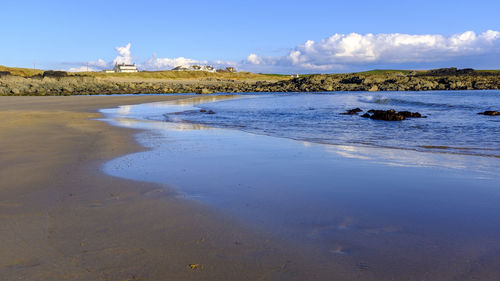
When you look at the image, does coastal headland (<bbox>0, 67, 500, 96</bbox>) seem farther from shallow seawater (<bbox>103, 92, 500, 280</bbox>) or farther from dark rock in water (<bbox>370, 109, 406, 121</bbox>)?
shallow seawater (<bbox>103, 92, 500, 280</bbox>)

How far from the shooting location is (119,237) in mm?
3307

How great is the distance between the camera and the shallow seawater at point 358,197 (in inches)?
115

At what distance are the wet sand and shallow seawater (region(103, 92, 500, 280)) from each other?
32 cm

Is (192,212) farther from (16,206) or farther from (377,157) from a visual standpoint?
(377,157)

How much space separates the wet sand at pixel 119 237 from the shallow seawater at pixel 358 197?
32cm

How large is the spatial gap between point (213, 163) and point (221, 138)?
364 centimetres

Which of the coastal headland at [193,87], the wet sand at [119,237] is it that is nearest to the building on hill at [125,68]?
the coastal headland at [193,87]

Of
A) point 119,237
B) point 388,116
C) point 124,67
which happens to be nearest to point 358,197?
point 119,237

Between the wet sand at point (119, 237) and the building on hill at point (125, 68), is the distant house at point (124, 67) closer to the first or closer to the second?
the building on hill at point (125, 68)

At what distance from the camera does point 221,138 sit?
10.4 metres

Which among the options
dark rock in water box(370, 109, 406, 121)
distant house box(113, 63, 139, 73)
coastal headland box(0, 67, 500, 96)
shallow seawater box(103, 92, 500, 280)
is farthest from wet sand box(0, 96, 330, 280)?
distant house box(113, 63, 139, 73)

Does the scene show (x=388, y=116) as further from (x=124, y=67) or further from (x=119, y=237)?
(x=124, y=67)

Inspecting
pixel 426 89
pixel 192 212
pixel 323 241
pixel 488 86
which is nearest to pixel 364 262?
pixel 323 241

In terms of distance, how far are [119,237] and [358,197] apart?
2726mm
